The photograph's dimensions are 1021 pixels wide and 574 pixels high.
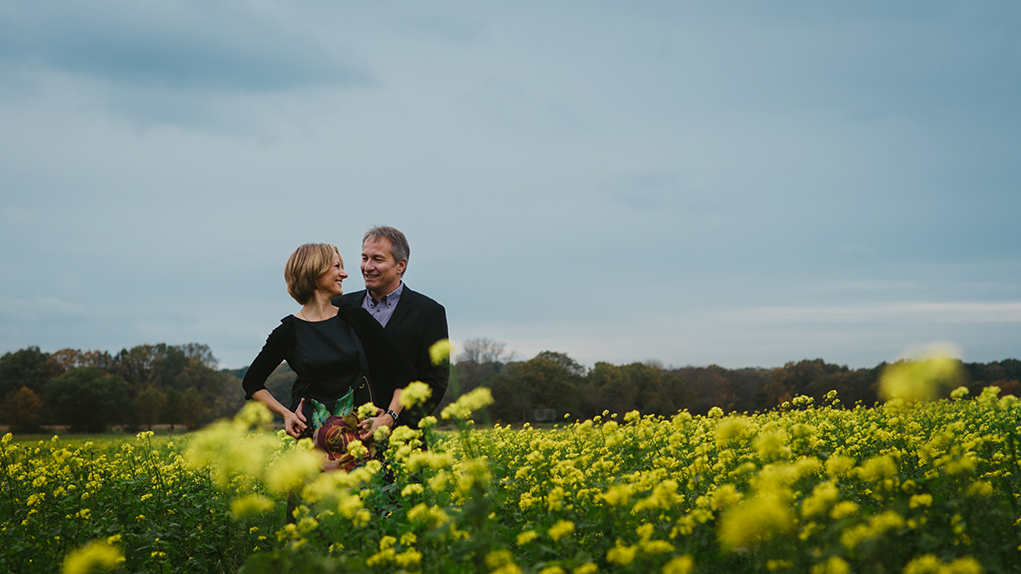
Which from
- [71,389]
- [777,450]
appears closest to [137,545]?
[777,450]

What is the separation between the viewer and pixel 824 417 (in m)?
7.73

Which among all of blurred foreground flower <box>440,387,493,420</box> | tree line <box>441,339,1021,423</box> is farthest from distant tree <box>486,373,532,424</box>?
blurred foreground flower <box>440,387,493,420</box>

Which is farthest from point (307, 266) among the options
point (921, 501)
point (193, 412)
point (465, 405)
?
point (193, 412)

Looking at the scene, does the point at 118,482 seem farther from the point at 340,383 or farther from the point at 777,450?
the point at 777,450

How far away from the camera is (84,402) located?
4894cm

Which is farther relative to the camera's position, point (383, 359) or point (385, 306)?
point (385, 306)

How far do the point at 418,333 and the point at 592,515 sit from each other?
233 centimetres

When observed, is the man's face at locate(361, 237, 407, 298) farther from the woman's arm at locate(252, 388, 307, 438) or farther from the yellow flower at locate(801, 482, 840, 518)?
the yellow flower at locate(801, 482, 840, 518)

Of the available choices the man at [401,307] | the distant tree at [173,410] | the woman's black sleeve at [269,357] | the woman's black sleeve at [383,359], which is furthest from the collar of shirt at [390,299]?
the distant tree at [173,410]

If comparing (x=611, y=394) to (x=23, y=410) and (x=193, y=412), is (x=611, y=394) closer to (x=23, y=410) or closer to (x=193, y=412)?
(x=193, y=412)

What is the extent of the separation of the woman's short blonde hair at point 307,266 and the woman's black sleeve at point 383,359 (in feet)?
1.21

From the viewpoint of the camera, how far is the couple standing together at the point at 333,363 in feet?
14.0

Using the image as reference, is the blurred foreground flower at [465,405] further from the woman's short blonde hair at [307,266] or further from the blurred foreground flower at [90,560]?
the blurred foreground flower at [90,560]

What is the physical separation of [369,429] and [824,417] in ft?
20.6
